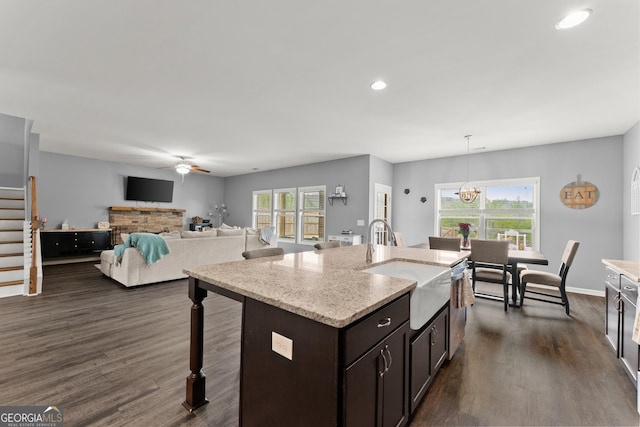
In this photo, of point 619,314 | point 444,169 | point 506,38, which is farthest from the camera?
point 444,169

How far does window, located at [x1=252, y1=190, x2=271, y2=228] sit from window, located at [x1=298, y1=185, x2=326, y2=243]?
4.80 ft

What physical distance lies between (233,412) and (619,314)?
3.20m

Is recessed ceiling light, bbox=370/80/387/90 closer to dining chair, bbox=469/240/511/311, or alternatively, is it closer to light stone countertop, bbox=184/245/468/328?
light stone countertop, bbox=184/245/468/328

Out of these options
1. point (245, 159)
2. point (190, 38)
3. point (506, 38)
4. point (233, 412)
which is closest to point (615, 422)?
point (233, 412)

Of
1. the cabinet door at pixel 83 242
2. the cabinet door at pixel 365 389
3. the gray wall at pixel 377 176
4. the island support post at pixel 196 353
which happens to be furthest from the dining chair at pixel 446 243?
the cabinet door at pixel 83 242

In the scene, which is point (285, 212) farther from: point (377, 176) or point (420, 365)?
point (420, 365)

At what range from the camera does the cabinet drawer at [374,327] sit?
1.03 meters

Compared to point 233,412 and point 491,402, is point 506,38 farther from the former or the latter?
point 233,412

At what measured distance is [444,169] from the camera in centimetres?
616

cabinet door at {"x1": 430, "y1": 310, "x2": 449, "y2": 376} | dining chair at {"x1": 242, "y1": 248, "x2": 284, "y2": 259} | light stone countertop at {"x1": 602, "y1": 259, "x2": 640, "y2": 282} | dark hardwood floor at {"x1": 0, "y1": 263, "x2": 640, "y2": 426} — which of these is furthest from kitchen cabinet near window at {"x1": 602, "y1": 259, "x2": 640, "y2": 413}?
dining chair at {"x1": 242, "y1": 248, "x2": 284, "y2": 259}

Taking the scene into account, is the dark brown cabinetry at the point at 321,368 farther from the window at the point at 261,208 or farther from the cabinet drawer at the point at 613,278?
the window at the point at 261,208

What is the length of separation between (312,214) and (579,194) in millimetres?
5388

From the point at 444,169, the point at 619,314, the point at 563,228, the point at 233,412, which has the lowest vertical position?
the point at 233,412

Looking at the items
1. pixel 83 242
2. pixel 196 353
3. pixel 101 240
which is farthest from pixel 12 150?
pixel 196 353
